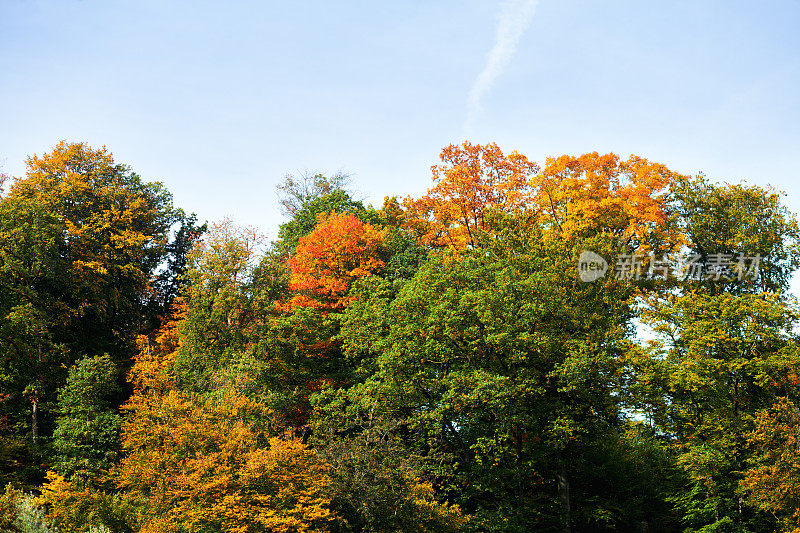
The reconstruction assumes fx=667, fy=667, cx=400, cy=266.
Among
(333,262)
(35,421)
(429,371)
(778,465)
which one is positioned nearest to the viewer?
(778,465)

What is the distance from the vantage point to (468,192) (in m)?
35.3

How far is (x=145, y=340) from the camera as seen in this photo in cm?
3300

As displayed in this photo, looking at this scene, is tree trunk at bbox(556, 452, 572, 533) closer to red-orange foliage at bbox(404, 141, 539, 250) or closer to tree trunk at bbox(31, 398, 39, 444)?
red-orange foliage at bbox(404, 141, 539, 250)

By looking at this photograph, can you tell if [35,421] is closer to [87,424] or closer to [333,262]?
[87,424]

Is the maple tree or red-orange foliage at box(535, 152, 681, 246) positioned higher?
red-orange foliage at box(535, 152, 681, 246)

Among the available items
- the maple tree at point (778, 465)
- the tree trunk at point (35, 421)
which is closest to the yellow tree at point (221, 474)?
the tree trunk at point (35, 421)

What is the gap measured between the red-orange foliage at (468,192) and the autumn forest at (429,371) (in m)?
0.15

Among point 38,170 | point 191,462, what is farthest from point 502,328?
point 38,170

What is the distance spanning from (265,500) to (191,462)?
245 centimetres

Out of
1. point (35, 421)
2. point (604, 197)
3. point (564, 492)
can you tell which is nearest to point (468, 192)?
point (604, 197)

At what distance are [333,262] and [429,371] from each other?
9.33 metres

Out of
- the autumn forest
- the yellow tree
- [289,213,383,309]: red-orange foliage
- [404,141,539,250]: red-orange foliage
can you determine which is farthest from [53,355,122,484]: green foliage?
[404,141,539,250]: red-orange foliage

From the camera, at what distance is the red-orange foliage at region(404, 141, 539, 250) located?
1387 inches

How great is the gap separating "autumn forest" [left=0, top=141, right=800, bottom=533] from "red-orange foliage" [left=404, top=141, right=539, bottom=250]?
0.15 metres
